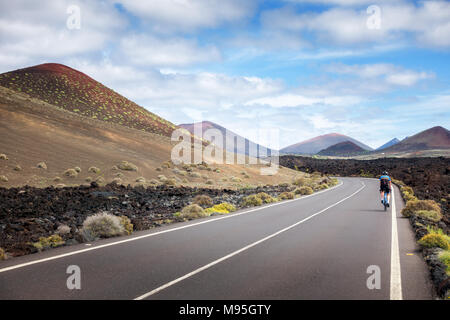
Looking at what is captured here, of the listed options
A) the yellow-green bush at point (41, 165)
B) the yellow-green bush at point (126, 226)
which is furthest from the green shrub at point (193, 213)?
the yellow-green bush at point (41, 165)

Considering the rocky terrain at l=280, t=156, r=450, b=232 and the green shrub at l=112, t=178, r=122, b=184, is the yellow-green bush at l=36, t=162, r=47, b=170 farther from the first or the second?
the rocky terrain at l=280, t=156, r=450, b=232

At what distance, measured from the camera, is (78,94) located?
88.0 metres

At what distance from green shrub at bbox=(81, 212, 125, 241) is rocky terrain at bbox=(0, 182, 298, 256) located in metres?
0.30

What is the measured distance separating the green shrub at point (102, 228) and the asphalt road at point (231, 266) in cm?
57

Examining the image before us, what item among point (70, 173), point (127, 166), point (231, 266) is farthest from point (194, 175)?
point (231, 266)

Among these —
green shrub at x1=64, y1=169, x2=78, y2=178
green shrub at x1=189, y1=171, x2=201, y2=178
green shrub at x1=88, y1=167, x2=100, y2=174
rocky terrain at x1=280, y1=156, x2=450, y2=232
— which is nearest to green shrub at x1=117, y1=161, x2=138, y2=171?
green shrub at x1=88, y1=167, x2=100, y2=174

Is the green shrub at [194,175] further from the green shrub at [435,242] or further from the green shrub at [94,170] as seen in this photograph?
the green shrub at [435,242]

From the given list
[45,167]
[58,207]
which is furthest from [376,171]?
[58,207]

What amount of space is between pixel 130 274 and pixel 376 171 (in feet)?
285

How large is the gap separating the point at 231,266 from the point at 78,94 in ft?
291

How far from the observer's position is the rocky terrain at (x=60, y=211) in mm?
12195

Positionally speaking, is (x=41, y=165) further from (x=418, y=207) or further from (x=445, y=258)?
(x=445, y=258)
